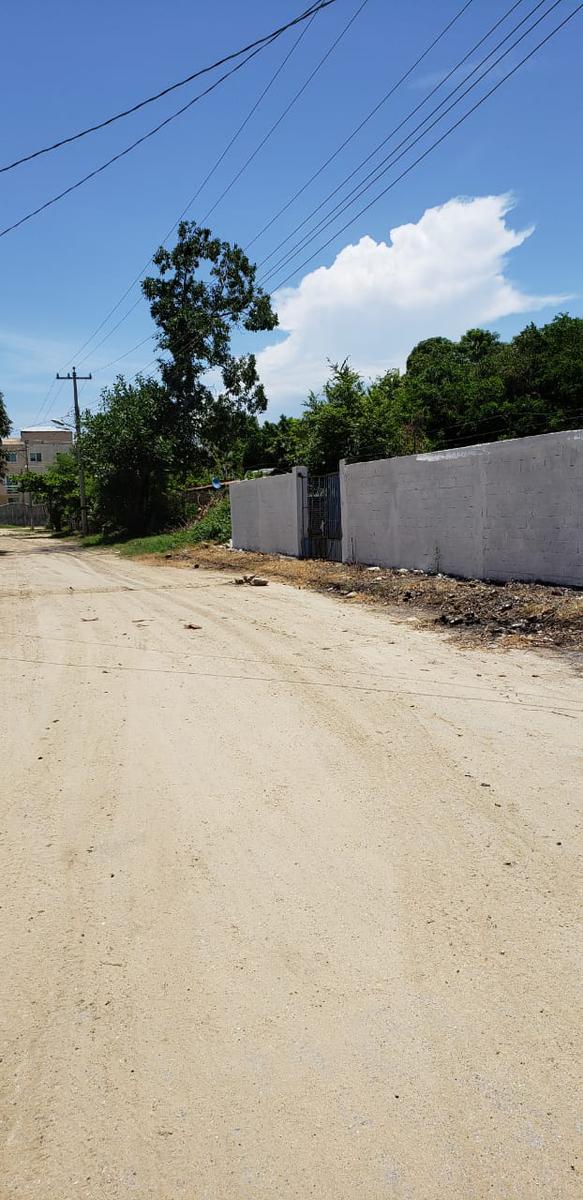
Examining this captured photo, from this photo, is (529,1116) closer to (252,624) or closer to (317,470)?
(252,624)

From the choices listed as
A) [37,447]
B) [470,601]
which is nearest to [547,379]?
[470,601]

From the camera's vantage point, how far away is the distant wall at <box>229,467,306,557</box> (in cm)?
2088

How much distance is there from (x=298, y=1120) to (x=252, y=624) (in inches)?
345

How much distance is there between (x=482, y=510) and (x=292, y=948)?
1055 cm

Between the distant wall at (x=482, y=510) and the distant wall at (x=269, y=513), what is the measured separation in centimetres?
380

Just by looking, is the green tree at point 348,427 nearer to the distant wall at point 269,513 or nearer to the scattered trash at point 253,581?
the distant wall at point 269,513

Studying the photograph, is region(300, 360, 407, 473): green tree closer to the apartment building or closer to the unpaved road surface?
the unpaved road surface

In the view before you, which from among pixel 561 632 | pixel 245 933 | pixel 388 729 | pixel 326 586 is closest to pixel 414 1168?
pixel 245 933

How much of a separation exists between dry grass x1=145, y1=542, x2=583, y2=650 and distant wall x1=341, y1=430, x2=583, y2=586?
0.36m

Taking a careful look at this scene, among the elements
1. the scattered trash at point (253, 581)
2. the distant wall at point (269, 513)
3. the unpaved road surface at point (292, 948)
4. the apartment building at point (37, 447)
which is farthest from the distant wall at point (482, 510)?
the apartment building at point (37, 447)

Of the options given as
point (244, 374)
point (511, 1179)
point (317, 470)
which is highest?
point (244, 374)

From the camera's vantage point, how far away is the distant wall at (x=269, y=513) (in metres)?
20.9

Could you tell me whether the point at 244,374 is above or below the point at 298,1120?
above

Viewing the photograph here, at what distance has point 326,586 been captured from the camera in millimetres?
15469
